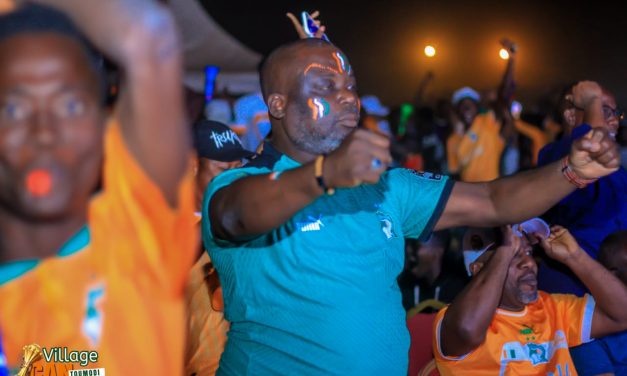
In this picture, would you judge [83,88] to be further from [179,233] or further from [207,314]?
[207,314]

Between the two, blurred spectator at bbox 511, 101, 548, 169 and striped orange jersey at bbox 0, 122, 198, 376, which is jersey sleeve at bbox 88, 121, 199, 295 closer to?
striped orange jersey at bbox 0, 122, 198, 376

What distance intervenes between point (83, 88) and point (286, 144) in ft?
4.83

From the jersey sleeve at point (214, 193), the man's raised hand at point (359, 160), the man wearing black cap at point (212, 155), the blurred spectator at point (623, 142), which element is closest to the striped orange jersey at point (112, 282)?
the man's raised hand at point (359, 160)

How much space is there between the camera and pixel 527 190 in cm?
260

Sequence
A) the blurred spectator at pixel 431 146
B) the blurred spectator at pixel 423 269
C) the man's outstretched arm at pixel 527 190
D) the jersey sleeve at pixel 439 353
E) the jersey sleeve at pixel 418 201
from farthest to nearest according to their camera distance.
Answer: the blurred spectator at pixel 431 146 < the blurred spectator at pixel 423 269 < the jersey sleeve at pixel 439 353 < the jersey sleeve at pixel 418 201 < the man's outstretched arm at pixel 527 190

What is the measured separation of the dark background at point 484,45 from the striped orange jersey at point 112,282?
8.17m

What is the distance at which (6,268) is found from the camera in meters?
1.39

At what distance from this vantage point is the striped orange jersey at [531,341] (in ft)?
11.0

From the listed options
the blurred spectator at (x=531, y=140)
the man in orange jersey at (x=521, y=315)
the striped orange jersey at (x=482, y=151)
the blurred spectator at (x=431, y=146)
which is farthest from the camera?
the blurred spectator at (x=431, y=146)

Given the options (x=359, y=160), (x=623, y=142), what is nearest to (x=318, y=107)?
(x=359, y=160)

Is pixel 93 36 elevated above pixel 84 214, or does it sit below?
above

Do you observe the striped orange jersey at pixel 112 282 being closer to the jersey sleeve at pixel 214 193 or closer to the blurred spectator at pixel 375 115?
the jersey sleeve at pixel 214 193

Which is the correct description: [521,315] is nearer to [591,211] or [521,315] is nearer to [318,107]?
[591,211]

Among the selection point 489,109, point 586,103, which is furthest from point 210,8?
point 586,103
